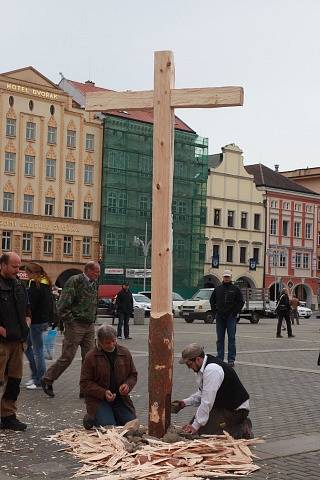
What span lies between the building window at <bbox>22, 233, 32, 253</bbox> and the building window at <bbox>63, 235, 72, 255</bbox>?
130 inches

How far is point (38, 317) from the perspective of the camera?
10930mm

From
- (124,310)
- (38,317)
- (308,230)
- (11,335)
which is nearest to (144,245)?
(308,230)

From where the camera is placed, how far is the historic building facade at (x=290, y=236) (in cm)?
7625

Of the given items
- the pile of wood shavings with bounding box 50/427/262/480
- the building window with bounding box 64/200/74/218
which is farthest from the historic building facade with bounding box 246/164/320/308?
the pile of wood shavings with bounding box 50/427/262/480

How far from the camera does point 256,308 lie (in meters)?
40.4

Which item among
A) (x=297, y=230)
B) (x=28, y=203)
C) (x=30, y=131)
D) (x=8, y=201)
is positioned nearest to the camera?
(x=8, y=201)

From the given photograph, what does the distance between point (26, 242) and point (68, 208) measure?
5.00m

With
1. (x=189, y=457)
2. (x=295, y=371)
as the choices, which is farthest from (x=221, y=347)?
(x=189, y=457)

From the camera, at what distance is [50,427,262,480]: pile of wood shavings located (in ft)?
19.5

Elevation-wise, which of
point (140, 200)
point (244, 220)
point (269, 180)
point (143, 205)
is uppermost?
point (269, 180)

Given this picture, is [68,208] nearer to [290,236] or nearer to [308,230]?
[290,236]

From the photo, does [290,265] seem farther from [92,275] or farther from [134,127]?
[92,275]

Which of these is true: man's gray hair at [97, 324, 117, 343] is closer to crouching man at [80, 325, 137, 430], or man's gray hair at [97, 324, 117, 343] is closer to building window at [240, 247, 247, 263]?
crouching man at [80, 325, 137, 430]

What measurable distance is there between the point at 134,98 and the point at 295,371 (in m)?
7.51
